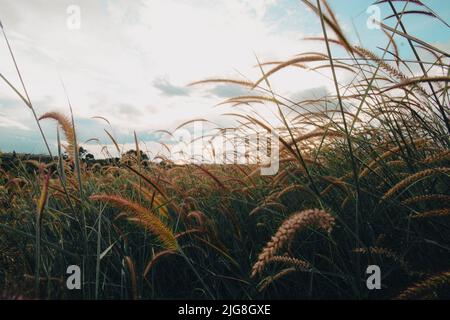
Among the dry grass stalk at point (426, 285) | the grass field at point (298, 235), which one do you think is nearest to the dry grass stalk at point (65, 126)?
the grass field at point (298, 235)

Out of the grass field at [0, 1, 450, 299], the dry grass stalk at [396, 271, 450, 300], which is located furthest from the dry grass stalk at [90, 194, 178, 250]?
the dry grass stalk at [396, 271, 450, 300]

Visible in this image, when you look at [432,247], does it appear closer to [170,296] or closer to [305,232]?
[305,232]

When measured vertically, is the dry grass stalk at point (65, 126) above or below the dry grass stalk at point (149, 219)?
above

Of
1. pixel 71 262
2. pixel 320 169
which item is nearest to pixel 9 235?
pixel 71 262

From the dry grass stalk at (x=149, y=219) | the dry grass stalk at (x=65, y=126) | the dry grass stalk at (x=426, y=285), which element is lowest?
the dry grass stalk at (x=426, y=285)

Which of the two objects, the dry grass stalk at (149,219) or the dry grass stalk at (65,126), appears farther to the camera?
the dry grass stalk at (65,126)

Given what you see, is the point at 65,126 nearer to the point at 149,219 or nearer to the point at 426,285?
the point at 149,219

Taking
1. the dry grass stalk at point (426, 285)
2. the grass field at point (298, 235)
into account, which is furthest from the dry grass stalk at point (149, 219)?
the dry grass stalk at point (426, 285)

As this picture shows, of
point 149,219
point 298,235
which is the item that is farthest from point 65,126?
point 298,235

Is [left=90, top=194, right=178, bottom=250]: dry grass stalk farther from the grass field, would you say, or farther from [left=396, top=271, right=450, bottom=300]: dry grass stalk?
[left=396, top=271, right=450, bottom=300]: dry grass stalk

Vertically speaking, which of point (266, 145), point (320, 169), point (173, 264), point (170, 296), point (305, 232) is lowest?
point (170, 296)

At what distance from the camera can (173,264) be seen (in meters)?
1.72

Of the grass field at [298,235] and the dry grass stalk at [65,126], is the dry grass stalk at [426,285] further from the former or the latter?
the dry grass stalk at [65,126]
